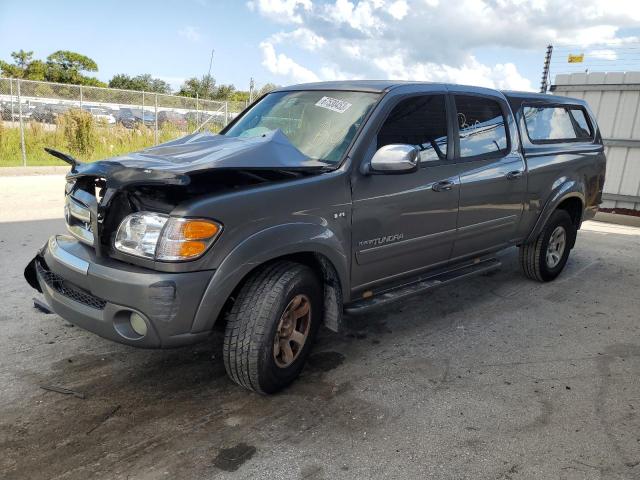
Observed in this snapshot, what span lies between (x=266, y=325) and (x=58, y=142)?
47.1 feet

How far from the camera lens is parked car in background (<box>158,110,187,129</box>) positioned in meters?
17.7

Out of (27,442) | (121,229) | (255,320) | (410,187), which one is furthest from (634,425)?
(27,442)

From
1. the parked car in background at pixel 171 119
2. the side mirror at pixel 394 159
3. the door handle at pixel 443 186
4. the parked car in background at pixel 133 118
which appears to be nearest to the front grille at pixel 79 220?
the side mirror at pixel 394 159

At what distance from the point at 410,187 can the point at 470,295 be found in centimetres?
192

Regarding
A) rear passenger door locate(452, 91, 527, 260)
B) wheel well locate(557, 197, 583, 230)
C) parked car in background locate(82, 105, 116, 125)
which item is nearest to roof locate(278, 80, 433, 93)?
rear passenger door locate(452, 91, 527, 260)

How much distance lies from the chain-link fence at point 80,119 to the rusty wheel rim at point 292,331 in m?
12.3

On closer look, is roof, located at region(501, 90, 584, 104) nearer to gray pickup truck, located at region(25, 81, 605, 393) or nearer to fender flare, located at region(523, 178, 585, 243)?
gray pickup truck, located at region(25, 81, 605, 393)

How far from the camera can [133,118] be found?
17141 mm

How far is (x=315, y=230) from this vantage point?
3.10 meters

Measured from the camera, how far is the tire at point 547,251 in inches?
212

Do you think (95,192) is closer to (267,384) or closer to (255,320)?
(255,320)

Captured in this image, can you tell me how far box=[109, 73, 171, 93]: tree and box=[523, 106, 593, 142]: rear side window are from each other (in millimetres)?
55716

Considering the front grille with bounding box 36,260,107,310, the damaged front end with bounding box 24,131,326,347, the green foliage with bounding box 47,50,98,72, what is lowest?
the front grille with bounding box 36,260,107,310

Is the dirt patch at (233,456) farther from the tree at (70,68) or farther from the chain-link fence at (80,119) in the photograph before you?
the tree at (70,68)
